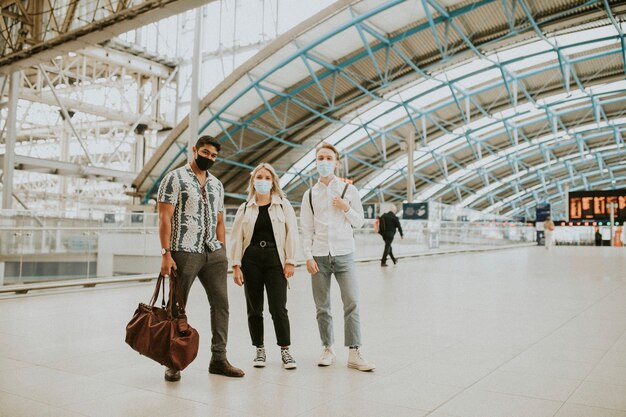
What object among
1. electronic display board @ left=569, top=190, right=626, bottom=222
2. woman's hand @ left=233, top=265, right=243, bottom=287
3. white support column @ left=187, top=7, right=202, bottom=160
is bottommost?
woman's hand @ left=233, top=265, right=243, bottom=287

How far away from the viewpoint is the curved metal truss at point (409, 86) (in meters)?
24.5

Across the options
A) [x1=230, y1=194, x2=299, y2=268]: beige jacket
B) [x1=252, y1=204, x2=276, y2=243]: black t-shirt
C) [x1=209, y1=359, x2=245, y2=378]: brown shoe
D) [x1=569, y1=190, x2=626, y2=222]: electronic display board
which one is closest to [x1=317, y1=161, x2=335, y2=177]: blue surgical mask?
[x1=230, y1=194, x2=299, y2=268]: beige jacket

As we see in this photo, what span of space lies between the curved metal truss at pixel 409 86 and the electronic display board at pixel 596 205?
6069 mm

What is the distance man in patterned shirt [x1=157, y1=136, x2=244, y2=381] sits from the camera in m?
4.31

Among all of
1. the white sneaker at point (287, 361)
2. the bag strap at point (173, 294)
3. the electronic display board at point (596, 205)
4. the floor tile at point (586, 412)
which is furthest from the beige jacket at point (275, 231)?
the electronic display board at point (596, 205)

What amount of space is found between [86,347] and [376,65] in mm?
23361

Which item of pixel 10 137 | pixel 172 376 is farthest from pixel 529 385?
pixel 10 137

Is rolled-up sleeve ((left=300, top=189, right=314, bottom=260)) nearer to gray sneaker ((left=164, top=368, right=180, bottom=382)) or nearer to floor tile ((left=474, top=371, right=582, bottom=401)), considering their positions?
gray sneaker ((left=164, top=368, right=180, bottom=382))

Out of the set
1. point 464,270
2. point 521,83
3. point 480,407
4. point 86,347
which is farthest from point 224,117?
point 480,407

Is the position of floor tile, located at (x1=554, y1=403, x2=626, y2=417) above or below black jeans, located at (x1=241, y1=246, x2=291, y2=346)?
below

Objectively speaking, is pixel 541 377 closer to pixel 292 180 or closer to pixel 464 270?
pixel 464 270

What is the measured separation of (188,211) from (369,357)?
211 centimetres

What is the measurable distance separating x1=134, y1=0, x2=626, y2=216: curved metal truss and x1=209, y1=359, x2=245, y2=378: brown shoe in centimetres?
2141

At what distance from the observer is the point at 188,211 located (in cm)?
441
